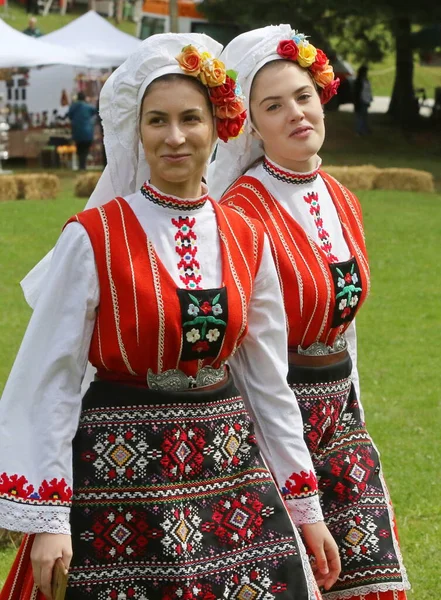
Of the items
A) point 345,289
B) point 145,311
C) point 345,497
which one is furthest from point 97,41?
point 145,311

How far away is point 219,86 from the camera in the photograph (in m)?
3.14

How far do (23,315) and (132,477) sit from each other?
733 centimetres

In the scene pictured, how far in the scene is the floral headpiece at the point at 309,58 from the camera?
12.3 ft

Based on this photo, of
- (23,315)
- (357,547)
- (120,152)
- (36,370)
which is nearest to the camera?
(36,370)

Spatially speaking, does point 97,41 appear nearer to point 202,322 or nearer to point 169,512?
point 202,322

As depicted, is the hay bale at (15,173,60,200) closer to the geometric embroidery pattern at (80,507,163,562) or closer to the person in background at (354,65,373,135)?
the person in background at (354,65,373,135)

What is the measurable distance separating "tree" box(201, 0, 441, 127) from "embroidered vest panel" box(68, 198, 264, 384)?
2138 centimetres

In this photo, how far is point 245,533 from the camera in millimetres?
3014

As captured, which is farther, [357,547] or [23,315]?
[23,315]

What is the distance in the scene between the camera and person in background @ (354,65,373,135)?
91.9 ft

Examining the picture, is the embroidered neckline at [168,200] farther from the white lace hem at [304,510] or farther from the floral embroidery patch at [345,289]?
the white lace hem at [304,510]

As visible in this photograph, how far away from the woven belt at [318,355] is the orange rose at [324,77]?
31.3 inches

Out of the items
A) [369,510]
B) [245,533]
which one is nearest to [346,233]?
[369,510]

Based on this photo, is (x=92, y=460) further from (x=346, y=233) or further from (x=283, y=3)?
(x=283, y=3)
